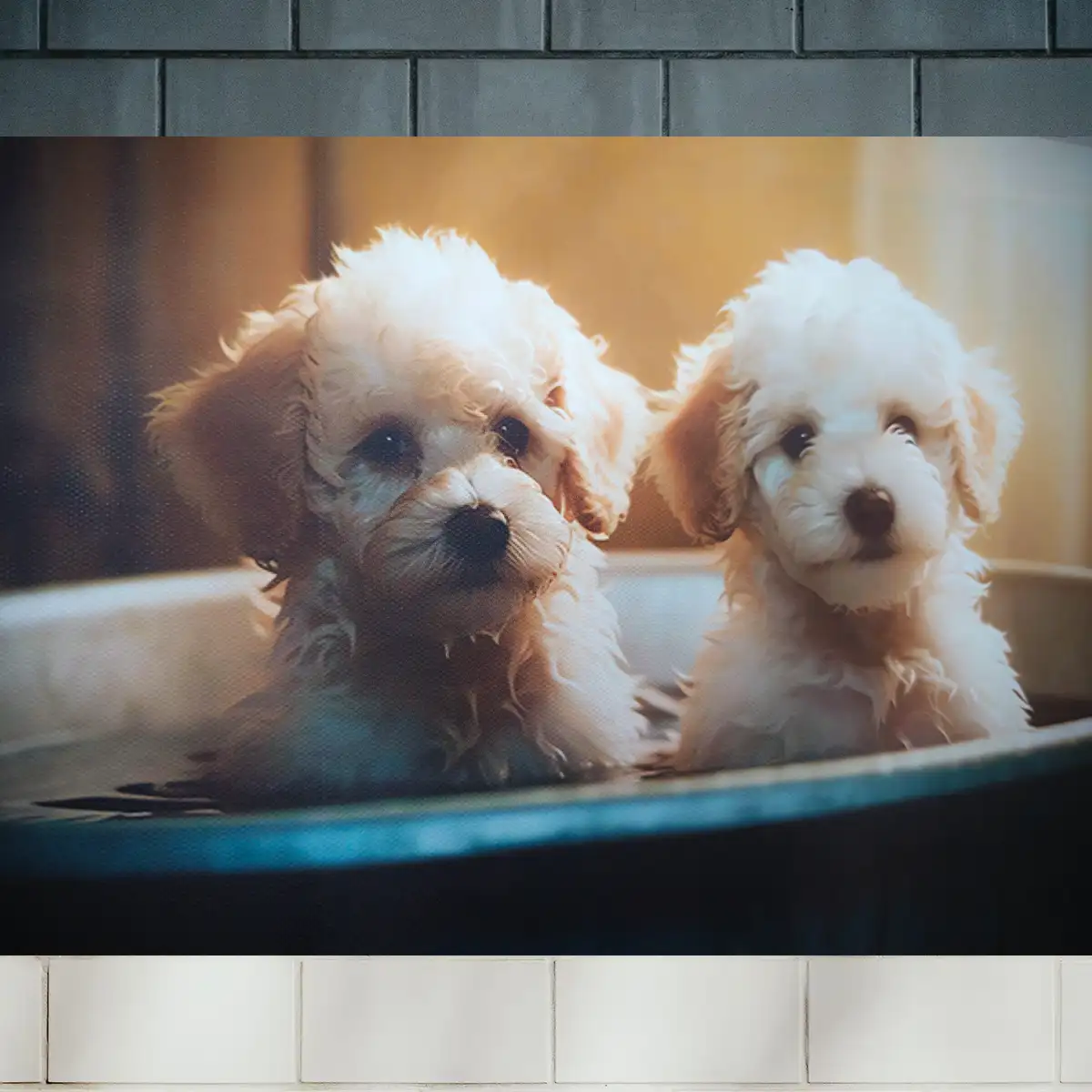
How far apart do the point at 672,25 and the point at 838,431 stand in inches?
17.3

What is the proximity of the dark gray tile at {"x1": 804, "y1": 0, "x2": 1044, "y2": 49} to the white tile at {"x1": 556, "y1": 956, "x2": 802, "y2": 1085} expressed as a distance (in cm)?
90

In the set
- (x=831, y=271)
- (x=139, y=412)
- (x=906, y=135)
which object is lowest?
(x=139, y=412)

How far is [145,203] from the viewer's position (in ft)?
3.51

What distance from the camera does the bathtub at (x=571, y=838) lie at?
105 centimetres

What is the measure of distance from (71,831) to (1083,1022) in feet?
3.23

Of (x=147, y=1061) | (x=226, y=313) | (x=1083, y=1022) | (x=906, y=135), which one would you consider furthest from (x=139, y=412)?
(x=1083, y=1022)

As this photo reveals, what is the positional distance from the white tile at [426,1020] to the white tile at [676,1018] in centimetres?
3

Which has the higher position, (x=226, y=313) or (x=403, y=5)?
(x=403, y=5)

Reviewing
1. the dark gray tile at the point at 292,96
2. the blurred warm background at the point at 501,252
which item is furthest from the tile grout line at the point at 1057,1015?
the dark gray tile at the point at 292,96

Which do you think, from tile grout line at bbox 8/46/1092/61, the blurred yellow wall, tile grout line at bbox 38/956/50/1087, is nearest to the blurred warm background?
the blurred yellow wall

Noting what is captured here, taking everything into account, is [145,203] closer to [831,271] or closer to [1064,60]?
[831,271]

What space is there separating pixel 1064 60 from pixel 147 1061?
1323 millimetres

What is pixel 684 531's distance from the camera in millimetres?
1068

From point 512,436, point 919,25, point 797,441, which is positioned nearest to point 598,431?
point 512,436
